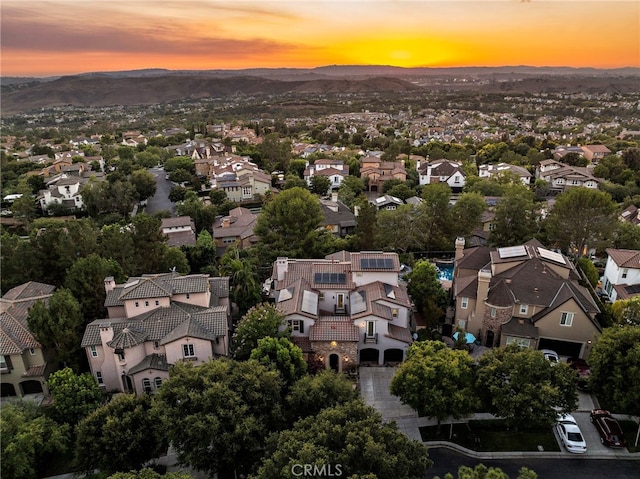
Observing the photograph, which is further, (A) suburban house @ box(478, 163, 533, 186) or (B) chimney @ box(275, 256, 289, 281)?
(A) suburban house @ box(478, 163, 533, 186)

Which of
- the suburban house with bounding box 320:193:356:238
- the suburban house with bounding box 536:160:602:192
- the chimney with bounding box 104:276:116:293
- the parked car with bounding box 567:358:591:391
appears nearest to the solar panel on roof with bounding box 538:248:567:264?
the parked car with bounding box 567:358:591:391

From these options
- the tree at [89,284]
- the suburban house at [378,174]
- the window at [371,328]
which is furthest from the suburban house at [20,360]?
the suburban house at [378,174]

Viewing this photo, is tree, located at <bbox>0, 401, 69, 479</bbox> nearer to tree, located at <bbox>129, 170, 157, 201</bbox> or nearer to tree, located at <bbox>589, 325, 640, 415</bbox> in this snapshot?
tree, located at <bbox>589, 325, 640, 415</bbox>

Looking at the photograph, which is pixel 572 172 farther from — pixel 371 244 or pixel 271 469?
pixel 271 469

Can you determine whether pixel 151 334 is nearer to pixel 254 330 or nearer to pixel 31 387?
pixel 254 330

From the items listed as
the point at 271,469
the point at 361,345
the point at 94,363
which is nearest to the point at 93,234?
the point at 94,363

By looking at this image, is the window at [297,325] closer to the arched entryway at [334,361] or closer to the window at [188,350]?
the arched entryway at [334,361]

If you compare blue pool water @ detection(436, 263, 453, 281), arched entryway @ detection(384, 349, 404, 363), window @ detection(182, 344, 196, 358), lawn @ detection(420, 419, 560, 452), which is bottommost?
lawn @ detection(420, 419, 560, 452)
